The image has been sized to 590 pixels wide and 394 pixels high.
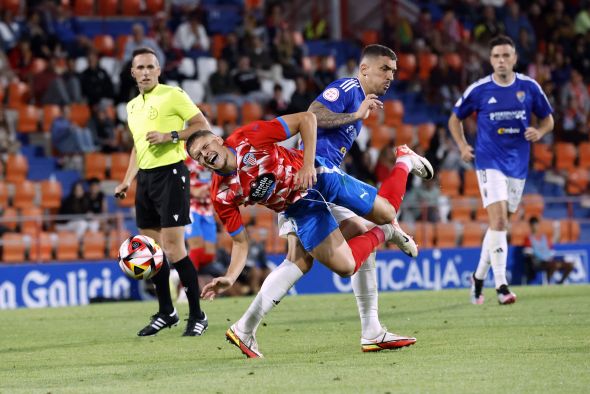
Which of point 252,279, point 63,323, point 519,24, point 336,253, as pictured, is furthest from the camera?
point 519,24

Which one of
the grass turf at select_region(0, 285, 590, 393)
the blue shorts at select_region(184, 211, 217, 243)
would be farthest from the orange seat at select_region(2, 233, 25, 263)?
the grass turf at select_region(0, 285, 590, 393)

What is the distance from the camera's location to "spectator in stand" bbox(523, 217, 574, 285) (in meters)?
20.1

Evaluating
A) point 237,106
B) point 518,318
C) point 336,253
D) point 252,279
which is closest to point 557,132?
point 237,106

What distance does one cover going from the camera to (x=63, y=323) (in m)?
12.4

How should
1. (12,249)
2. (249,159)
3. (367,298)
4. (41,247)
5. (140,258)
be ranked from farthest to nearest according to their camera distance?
(41,247) → (12,249) → (140,258) → (367,298) → (249,159)

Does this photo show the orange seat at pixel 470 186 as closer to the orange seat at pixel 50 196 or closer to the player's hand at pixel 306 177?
the orange seat at pixel 50 196

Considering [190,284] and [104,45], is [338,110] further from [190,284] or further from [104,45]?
[104,45]

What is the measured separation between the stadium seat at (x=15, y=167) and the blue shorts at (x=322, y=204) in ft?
42.6

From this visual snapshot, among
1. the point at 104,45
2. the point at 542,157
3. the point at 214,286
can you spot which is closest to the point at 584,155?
the point at 542,157

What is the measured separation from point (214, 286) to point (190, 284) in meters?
2.73

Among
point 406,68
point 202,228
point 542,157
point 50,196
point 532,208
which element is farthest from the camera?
point 406,68

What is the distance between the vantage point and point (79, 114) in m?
22.1

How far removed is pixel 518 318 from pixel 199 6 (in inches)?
627

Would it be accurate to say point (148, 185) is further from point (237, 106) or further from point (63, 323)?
point (237, 106)
